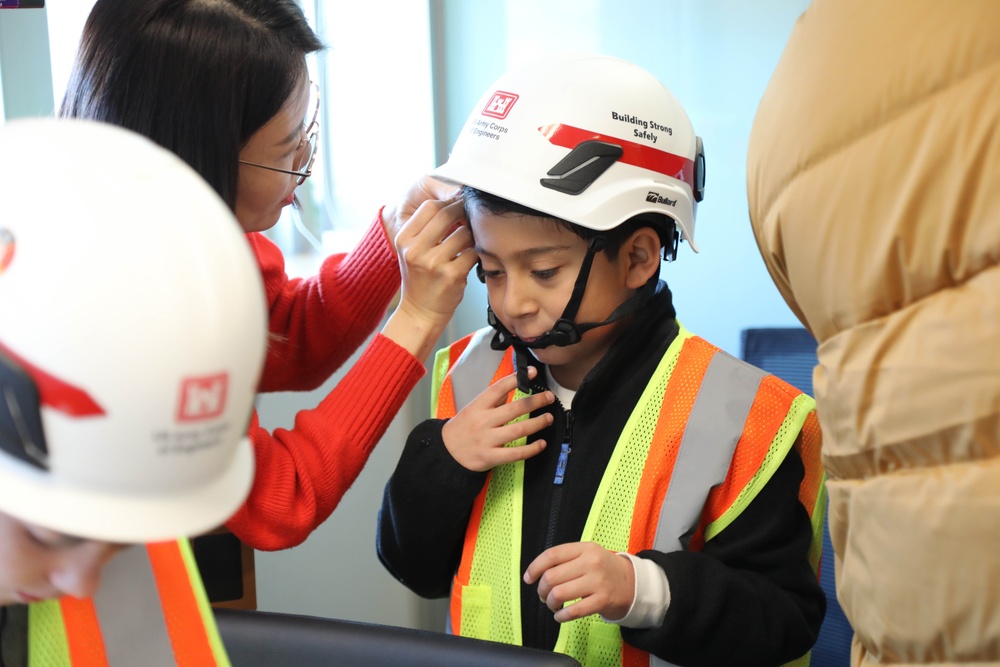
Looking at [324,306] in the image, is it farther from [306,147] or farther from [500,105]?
[500,105]

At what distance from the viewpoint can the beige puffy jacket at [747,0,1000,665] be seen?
545 millimetres

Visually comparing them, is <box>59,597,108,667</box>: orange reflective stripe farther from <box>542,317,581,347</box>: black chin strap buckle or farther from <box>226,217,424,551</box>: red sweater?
<box>542,317,581,347</box>: black chin strap buckle

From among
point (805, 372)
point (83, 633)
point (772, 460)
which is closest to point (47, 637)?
point (83, 633)

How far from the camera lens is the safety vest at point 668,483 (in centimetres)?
120

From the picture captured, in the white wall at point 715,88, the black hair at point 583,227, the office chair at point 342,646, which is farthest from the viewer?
the white wall at point 715,88

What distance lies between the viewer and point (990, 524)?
0.55 m

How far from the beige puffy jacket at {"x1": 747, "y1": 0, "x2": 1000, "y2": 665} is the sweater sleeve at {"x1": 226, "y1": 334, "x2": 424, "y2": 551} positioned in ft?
2.47

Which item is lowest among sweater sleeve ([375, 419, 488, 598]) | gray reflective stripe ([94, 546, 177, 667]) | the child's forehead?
sweater sleeve ([375, 419, 488, 598])

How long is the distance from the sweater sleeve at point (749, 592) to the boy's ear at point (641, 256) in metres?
0.29

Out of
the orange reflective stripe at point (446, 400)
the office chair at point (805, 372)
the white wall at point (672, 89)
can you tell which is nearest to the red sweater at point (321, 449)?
the orange reflective stripe at point (446, 400)

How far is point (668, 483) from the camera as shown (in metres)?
1.22

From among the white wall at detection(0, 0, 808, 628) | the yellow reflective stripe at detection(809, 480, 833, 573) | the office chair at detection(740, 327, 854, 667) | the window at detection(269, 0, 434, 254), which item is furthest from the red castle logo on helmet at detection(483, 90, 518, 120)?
the window at detection(269, 0, 434, 254)

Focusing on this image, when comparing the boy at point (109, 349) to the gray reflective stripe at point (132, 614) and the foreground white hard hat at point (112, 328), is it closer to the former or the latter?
the foreground white hard hat at point (112, 328)

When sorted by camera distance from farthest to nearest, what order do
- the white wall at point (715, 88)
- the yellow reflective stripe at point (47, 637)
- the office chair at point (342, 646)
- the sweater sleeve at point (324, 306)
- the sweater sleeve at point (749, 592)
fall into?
the white wall at point (715, 88) → the sweater sleeve at point (324, 306) → the sweater sleeve at point (749, 592) → the office chair at point (342, 646) → the yellow reflective stripe at point (47, 637)
